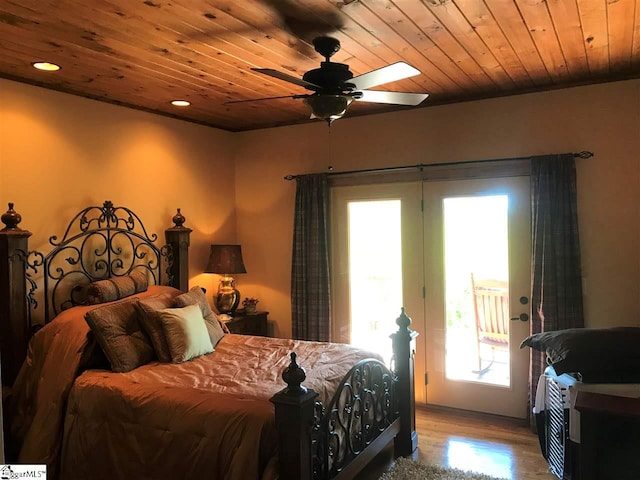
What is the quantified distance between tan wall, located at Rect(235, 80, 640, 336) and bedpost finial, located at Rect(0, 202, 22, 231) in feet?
7.98

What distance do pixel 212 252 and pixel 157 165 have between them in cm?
96

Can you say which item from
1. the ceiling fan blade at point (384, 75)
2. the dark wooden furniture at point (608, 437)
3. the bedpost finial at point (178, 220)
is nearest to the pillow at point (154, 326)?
the bedpost finial at point (178, 220)

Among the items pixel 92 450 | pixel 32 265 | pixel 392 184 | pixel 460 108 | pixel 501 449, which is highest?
pixel 460 108

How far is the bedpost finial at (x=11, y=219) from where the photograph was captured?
310 cm

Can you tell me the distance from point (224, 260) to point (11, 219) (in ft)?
Answer: 6.39

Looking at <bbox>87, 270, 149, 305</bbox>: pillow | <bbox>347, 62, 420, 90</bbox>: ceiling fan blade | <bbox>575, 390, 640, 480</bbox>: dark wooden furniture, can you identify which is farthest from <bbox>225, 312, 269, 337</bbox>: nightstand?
<bbox>575, 390, 640, 480</bbox>: dark wooden furniture

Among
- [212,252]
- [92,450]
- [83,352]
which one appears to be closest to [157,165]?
[212,252]

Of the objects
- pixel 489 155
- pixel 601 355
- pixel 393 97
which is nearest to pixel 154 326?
pixel 393 97

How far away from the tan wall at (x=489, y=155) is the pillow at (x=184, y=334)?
1.67m

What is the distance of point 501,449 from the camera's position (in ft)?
11.8

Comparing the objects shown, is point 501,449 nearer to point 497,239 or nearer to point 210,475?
point 497,239

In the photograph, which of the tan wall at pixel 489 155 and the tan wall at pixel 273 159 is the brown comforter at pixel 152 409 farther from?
the tan wall at pixel 489 155

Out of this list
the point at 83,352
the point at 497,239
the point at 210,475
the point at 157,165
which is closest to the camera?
the point at 210,475

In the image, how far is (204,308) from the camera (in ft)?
12.7
